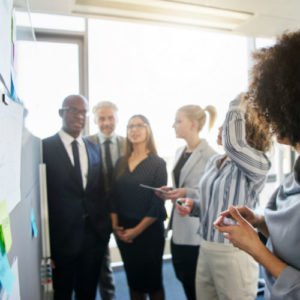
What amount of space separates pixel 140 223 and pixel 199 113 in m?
0.93

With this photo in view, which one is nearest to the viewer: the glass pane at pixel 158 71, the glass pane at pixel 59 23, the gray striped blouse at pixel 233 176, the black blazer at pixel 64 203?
the gray striped blouse at pixel 233 176

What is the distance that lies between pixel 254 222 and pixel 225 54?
2.58 metres

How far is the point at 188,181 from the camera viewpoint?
5.70ft

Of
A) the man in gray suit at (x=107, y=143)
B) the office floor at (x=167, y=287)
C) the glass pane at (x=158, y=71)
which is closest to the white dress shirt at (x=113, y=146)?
the man in gray suit at (x=107, y=143)

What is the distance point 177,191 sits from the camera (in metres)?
1.66

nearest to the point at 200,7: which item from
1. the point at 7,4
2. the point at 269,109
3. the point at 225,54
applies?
the point at 269,109

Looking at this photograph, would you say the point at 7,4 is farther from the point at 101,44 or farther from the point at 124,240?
the point at 101,44

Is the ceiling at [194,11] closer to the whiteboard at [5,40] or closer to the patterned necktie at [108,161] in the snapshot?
the whiteboard at [5,40]

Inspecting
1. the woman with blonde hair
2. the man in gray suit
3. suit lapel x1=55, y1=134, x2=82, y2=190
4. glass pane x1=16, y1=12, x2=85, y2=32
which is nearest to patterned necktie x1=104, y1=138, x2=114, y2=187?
the man in gray suit

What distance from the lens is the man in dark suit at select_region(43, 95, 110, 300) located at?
143 centimetres

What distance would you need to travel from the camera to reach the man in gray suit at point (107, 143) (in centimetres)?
201

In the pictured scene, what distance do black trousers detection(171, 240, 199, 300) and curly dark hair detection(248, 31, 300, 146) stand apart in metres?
1.18

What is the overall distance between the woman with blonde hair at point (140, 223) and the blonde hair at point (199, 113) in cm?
43

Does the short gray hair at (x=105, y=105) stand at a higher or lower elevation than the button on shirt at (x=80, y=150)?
higher
